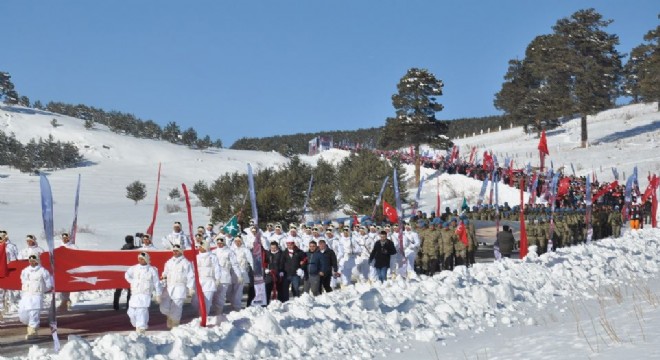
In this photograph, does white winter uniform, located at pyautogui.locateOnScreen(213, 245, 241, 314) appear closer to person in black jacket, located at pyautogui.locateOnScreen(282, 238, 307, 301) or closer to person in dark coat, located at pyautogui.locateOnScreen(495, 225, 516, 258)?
person in black jacket, located at pyautogui.locateOnScreen(282, 238, 307, 301)

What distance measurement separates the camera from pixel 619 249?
2505 centimetres

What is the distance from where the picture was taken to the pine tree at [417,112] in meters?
57.2

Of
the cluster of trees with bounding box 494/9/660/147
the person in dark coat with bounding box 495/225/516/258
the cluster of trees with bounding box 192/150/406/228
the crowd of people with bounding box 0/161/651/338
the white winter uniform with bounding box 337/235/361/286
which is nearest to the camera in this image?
the crowd of people with bounding box 0/161/651/338


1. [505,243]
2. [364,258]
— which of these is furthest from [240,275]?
[505,243]

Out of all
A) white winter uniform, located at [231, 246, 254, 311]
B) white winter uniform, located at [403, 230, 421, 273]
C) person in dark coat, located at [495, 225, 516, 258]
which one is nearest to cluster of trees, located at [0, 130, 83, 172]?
white winter uniform, located at [403, 230, 421, 273]

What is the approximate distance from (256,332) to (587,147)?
57330mm

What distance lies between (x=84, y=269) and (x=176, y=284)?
2598 mm

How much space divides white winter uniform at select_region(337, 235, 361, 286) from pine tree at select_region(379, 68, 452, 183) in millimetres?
35990

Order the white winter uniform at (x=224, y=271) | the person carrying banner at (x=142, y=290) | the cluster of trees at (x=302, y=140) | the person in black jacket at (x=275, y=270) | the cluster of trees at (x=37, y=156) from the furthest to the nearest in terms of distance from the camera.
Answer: the cluster of trees at (x=302, y=140), the cluster of trees at (x=37, y=156), the person in black jacket at (x=275, y=270), the white winter uniform at (x=224, y=271), the person carrying banner at (x=142, y=290)

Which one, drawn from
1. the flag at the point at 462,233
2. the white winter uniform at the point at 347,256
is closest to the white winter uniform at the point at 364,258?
the white winter uniform at the point at 347,256

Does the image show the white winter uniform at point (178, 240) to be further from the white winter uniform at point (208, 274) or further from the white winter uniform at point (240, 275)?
the white winter uniform at point (208, 274)

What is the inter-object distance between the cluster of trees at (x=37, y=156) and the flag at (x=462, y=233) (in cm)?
5849

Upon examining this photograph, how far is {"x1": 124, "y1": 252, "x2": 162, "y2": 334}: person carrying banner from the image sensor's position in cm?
1386

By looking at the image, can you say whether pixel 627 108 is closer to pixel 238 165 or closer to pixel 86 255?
pixel 238 165
